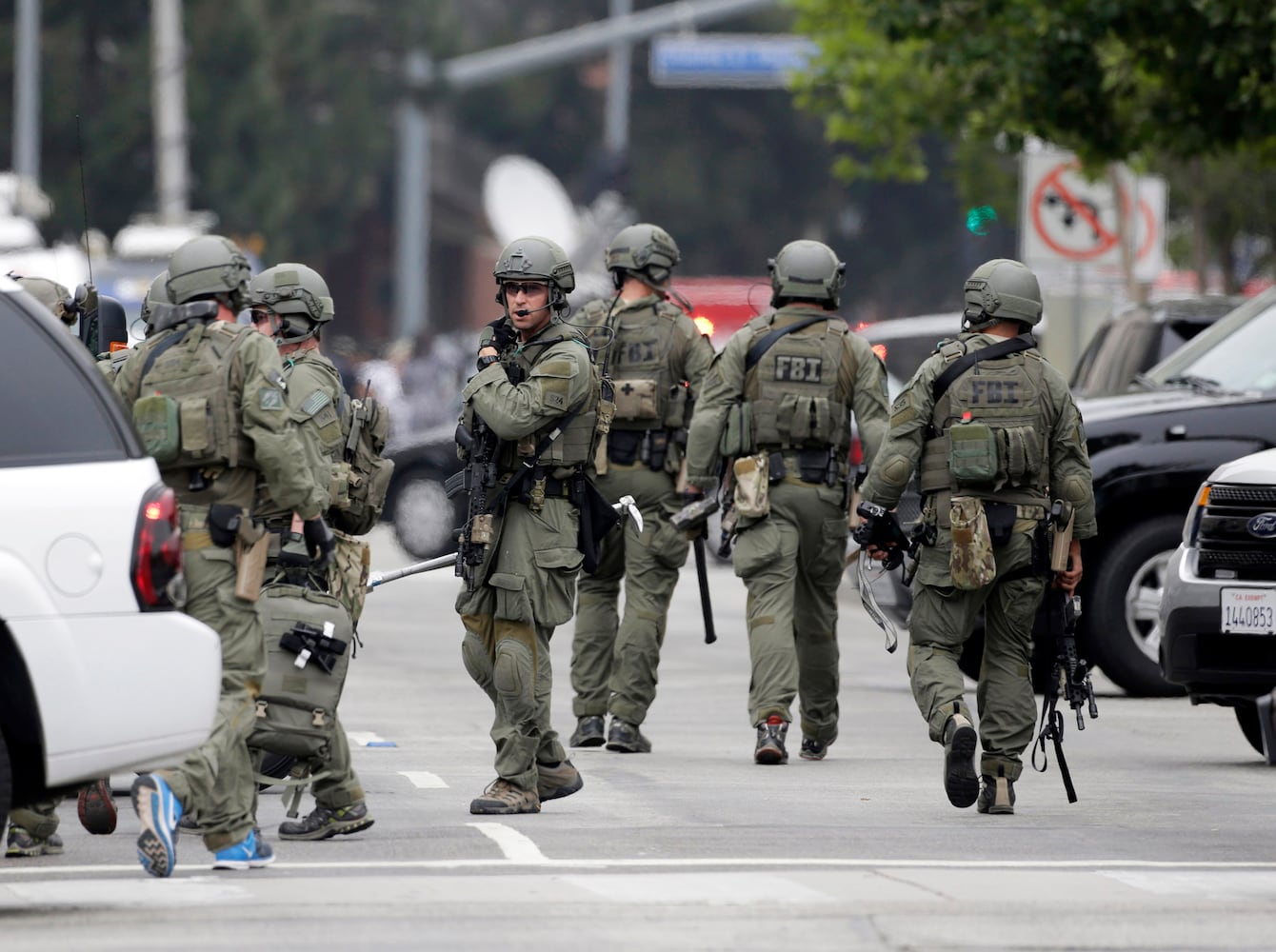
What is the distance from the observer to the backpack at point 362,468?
373 inches

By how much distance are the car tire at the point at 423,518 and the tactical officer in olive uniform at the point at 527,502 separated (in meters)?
12.5

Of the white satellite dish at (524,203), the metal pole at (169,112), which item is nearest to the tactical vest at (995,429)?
the white satellite dish at (524,203)

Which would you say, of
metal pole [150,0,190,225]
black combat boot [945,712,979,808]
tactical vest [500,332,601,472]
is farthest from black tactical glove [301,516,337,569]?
metal pole [150,0,190,225]

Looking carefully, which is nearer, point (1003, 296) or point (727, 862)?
point (727, 862)

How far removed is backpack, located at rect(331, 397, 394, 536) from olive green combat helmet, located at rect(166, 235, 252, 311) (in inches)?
43.0

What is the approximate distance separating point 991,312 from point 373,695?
16.2 ft

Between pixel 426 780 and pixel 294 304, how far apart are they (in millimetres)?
2079

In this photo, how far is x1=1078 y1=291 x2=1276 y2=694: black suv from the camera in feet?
44.0

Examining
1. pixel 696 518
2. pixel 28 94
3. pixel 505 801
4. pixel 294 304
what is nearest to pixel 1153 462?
pixel 696 518

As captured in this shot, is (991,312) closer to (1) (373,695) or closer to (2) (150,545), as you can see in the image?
(2) (150,545)

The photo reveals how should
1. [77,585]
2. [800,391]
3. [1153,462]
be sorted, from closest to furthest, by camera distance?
[77,585] < [800,391] < [1153,462]

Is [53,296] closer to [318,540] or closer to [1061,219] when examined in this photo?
[318,540]

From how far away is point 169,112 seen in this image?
37.0 meters

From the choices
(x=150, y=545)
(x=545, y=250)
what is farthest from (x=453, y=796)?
(x=150, y=545)
